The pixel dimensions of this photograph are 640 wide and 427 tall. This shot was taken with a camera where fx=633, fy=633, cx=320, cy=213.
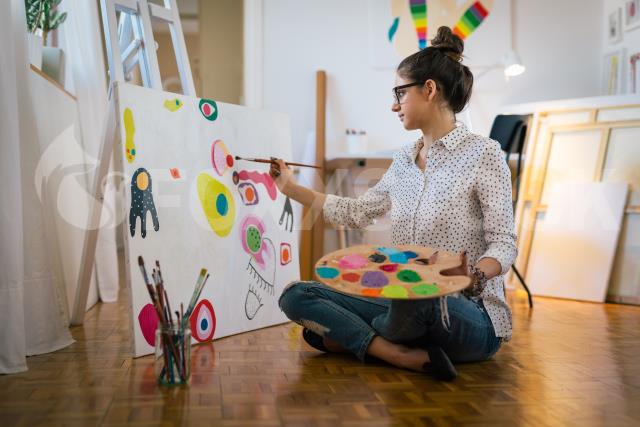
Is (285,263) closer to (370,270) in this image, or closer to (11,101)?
(370,270)

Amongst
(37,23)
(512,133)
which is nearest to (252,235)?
(37,23)

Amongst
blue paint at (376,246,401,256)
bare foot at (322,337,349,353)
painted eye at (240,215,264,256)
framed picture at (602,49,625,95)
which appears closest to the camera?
blue paint at (376,246,401,256)

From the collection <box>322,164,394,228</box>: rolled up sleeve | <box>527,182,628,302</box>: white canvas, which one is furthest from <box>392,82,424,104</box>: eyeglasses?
<box>527,182,628,302</box>: white canvas

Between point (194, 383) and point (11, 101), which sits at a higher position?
point (11, 101)

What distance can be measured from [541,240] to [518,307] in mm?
676

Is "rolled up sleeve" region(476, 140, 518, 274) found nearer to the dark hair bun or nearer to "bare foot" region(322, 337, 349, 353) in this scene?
the dark hair bun

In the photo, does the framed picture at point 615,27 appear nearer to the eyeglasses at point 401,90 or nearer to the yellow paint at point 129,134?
the eyeglasses at point 401,90

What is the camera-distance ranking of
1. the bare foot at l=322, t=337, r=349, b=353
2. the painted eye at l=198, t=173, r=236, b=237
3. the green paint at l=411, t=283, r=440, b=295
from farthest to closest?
1. the painted eye at l=198, t=173, r=236, b=237
2. the bare foot at l=322, t=337, r=349, b=353
3. the green paint at l=411, t=283, r=440, b=295

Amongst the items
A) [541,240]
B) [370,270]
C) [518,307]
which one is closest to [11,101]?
[370,270]

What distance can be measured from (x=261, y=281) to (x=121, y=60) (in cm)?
93

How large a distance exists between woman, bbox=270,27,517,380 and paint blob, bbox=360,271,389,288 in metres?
0.14

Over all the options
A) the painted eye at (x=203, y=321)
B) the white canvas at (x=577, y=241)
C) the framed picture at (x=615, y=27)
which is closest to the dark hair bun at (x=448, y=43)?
the painted eye at (x=203, y=321)

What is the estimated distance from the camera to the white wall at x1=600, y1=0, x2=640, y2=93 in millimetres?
3783

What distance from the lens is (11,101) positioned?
177 centimetres
